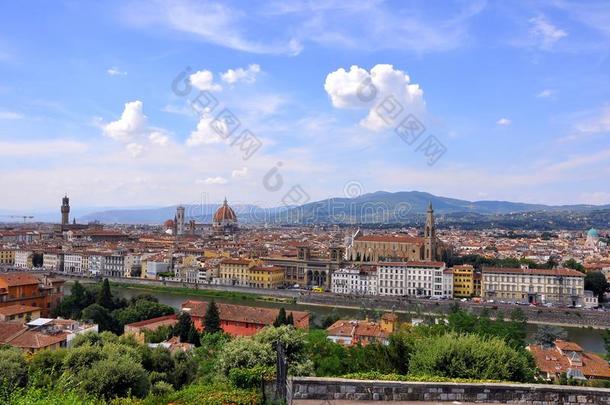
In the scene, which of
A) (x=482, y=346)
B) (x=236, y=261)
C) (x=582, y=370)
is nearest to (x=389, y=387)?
(x=482, y=346)

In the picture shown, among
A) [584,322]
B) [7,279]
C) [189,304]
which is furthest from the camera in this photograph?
[584,322]

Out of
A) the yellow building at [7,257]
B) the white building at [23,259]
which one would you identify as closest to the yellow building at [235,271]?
the white building at [23,259]

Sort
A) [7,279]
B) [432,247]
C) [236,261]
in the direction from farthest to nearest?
[432,247] → [236,261] → [7,279]

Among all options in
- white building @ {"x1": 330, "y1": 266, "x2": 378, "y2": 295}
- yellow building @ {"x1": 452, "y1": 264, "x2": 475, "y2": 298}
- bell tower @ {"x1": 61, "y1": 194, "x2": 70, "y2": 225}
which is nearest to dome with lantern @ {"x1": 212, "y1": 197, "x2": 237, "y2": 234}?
bell tower @ {"x1": 61, "y1": 194, "x2": 70, "y2": 225}

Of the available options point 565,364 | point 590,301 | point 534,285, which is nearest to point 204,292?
point 534,285

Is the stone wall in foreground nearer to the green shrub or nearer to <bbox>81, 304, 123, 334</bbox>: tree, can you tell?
the green shrub

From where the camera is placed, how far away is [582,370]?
44.7 ft

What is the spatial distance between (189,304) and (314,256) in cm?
2154

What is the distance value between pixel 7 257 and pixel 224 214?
36647 mm

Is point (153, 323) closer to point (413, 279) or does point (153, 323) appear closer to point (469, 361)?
point (469, 361)

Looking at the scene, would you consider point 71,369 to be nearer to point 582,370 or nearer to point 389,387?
point 389,387

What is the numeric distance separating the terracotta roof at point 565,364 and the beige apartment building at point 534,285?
58.5ft

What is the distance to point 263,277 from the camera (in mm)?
39312

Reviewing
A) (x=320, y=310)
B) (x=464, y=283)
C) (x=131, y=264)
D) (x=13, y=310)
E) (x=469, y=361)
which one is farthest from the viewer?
(x=131, y=264)
